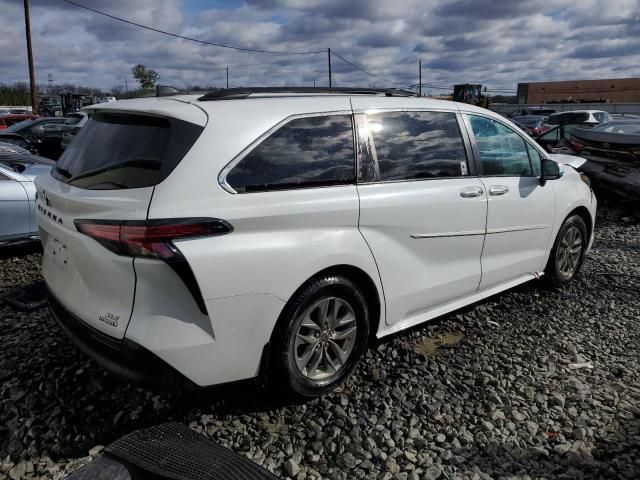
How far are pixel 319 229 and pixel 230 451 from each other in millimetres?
1184

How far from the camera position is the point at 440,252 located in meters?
3.61

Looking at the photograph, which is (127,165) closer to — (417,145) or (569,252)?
(417,145)

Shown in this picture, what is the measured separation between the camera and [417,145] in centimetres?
356

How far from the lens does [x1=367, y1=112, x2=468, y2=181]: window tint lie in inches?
131

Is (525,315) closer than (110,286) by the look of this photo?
No

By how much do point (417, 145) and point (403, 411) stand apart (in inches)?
66.7

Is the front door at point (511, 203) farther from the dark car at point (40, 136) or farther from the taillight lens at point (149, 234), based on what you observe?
the dark car at point (40, 136)

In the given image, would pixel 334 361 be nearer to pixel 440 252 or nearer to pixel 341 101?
pixel 440 252

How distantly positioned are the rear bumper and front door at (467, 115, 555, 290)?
2.50 meters

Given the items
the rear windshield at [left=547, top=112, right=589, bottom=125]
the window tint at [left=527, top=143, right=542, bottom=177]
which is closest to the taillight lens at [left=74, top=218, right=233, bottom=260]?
the window tint at [left=527, top=143, right=542, bottom=177]

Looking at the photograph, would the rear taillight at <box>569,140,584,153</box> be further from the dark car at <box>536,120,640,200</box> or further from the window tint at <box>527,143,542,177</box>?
the window tint at <box>527,143,542,177</box>

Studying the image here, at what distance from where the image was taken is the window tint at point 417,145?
3.33 m

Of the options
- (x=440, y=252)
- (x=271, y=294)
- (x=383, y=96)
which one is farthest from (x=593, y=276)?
(x=271, y=294)

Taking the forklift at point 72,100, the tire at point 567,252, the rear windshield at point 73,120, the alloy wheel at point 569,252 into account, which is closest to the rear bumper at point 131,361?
the tire at point 567,252
